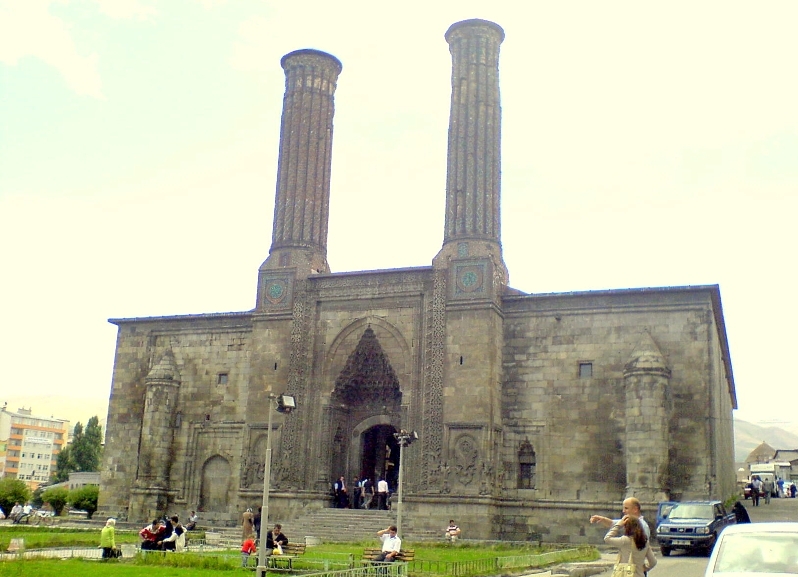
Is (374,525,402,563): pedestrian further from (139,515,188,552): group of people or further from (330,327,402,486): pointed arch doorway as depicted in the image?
(330,327,402,486): pointed arch doorway

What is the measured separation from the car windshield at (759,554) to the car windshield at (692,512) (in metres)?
12.7

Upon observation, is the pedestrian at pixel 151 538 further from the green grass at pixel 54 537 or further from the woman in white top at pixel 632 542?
the woman in white top at pixel 632 542

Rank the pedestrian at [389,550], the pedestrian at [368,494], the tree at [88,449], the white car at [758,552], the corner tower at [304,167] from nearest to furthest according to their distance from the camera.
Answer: the white car at [758,552] < the pedestrian at [389,550] < the pedestrian at [368,494] < the corner tower at [304,167] < the tree at [88,449]

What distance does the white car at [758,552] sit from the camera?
23.0 feet

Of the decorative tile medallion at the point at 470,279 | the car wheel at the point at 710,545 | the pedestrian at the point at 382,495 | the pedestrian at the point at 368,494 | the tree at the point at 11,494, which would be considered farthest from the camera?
the tree at the point at 11,494

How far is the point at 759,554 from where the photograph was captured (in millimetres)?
7184

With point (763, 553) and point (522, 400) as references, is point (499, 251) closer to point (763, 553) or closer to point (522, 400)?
point (522, 400)

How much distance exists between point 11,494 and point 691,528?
99.6 feet

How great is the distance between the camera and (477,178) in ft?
87.3

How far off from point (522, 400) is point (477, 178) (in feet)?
22.7

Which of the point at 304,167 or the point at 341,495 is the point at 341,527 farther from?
the point at 304,167

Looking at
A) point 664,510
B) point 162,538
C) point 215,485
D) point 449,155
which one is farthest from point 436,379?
point 162,538

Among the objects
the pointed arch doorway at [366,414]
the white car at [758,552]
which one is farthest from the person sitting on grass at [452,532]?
the white car at [758,552]

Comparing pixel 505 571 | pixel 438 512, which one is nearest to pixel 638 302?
pixel 438 512
